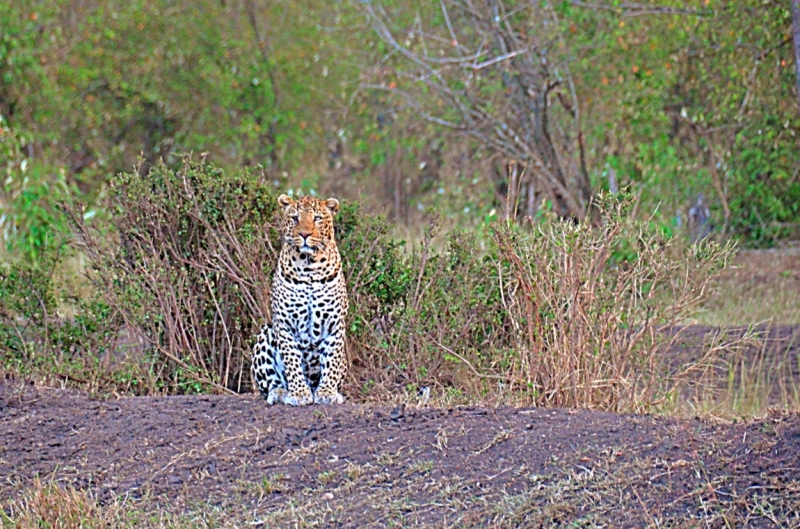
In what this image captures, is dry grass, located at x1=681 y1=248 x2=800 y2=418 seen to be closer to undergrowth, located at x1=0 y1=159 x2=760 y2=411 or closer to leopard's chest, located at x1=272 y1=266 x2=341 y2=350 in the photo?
undergrowth, located at x1=0 y1=159 x2=760 y2=411

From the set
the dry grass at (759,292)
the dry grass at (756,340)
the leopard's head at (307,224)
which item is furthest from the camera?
the dry grass at (759,292)

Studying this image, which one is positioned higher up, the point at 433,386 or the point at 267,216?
the point at 267,216

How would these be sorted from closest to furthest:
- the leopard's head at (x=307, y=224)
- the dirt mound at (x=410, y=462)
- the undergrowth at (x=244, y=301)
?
the dirt mound at (x=410, y=462) → the leopard's head at (x=307, y=224) → the undergrowth at (x=244, y=301)

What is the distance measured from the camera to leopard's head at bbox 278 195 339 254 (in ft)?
21.7

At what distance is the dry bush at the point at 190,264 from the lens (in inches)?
291

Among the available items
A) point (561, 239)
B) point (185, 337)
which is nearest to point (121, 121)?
point (185, 337)

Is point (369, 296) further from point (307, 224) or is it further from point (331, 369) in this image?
point (307, 224)

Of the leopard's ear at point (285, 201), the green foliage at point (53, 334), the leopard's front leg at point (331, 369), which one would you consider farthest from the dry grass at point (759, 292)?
the green foliage at point (53, 334)

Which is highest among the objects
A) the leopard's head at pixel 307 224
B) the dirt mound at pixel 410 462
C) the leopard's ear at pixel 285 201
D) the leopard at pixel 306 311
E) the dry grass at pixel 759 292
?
the leopard's ear at pixel 285 201

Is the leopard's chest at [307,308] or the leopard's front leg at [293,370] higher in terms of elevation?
the leopard's chest at [307,308]

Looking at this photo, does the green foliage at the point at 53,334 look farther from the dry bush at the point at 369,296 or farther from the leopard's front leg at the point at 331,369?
the leopard's front leg at the point at 331,369

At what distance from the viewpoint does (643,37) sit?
13.7m

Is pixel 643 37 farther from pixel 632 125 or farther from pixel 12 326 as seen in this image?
pixel 12 326

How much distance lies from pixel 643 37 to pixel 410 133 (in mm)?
4955
